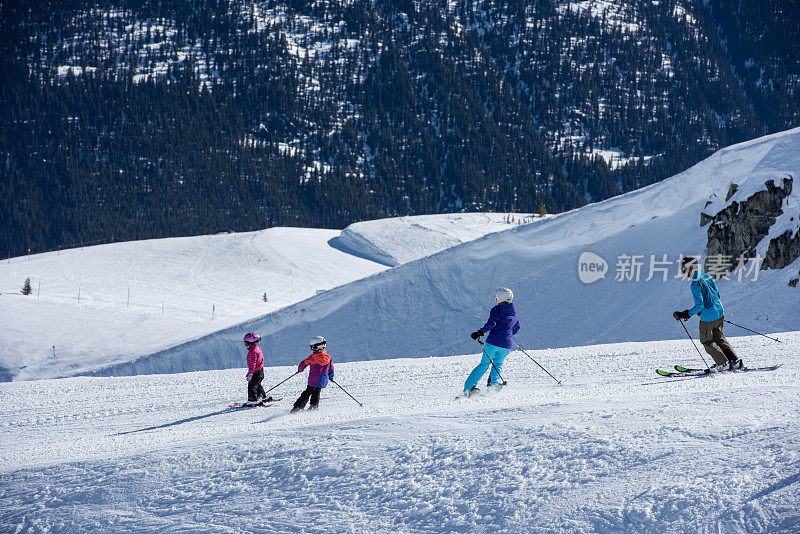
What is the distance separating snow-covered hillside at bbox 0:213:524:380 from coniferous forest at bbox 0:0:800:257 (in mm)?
63283

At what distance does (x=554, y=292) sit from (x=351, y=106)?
14579cm

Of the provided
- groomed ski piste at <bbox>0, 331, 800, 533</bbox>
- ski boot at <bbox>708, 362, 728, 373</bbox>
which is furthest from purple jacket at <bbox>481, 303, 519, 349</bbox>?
ski boot at <bbox>708, 362, 728, 373</bbox>

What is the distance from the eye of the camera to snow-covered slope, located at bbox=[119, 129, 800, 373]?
62.0 ft

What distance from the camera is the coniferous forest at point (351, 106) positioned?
120 meters

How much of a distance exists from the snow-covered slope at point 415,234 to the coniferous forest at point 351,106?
5906 cm

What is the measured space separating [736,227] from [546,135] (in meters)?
140

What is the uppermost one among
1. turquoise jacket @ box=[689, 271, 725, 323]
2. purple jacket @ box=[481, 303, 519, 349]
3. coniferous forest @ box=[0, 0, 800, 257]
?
coniferous forest @ box=[0, 0, 800, 257]

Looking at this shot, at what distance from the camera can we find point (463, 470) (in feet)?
15.7

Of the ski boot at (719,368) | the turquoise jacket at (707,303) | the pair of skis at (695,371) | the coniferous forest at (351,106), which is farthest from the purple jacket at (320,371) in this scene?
the coniferous forest at (351,106)

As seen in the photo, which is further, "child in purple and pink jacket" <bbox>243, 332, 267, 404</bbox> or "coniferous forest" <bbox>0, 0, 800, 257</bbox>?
"coniferous forest" <bbox>0, 0, 800, 257</bbox>

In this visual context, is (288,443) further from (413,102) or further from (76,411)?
(413,102)

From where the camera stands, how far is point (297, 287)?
42.2m

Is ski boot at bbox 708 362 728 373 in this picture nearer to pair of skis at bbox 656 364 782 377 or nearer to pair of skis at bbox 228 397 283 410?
pair of skis at bbox 656 364 782 377

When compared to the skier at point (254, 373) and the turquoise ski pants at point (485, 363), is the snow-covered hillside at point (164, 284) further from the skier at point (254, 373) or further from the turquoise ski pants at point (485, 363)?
the turquoise ski pants at point (485, 363)
